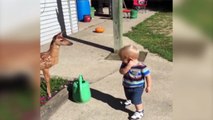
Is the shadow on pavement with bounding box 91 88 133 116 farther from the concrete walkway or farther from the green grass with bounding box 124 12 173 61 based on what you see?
the green grass with bounding box 124 12 173 61

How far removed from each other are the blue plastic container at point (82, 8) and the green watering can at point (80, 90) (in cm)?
865

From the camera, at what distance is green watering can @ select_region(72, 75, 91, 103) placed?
4.42m

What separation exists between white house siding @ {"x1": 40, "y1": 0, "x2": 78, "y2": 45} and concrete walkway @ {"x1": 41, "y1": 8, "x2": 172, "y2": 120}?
740 millimetres

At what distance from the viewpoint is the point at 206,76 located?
0.57m

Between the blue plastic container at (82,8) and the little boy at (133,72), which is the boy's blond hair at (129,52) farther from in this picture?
the blue plastic container at (82,8)

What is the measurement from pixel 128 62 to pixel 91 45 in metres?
5.13

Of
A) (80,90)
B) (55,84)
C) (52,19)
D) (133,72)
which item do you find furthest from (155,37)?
(133,72)

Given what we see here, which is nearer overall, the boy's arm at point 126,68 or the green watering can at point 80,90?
the boy's arm at point 126,68

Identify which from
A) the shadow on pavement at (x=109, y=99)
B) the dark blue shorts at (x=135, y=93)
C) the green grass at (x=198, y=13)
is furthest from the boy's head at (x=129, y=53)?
the green grass at (x=198, y=13)

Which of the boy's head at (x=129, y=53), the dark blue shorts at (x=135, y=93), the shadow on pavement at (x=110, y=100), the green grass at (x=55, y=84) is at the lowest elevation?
the shadow on pavement at (x=110, y=100)

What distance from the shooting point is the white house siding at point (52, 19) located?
899cm

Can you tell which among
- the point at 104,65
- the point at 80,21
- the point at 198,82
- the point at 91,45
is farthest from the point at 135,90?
the point at 80,21

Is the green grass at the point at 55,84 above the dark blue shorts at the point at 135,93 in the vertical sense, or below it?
→ below

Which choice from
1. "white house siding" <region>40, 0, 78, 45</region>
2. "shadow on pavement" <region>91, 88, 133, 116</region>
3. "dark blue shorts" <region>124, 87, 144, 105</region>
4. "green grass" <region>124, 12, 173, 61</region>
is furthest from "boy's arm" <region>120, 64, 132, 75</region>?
"white house siding" <region>40, 0, 78, 45</region>
